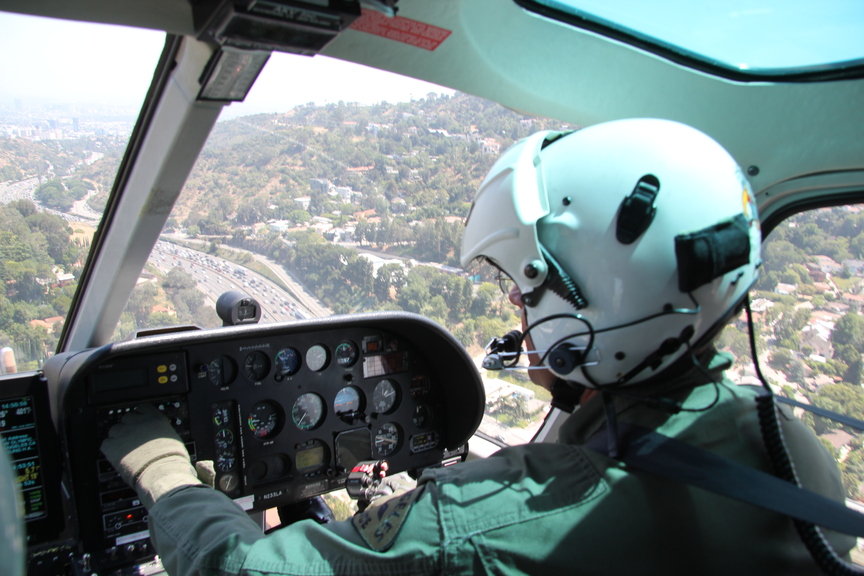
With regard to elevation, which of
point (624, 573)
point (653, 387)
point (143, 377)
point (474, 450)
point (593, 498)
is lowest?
point (474, 450)

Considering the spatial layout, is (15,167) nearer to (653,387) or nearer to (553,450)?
(553,450)

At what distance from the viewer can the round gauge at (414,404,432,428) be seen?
2.79 metres

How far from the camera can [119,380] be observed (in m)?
2.07

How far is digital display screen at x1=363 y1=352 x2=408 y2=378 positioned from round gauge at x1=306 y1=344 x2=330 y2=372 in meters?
0.19

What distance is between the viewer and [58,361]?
6.90 feet

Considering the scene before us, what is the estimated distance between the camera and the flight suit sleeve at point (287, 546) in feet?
3.28

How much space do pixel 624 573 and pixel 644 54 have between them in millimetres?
1674

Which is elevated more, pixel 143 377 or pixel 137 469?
pixel 143 377

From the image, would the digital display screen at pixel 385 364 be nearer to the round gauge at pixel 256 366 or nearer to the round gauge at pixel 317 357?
the round gauge at pixel 317 357

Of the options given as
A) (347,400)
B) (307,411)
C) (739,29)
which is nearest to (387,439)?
(347,400)

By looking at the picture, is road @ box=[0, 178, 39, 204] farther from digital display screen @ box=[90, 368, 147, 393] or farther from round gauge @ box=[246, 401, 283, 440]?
round gauge @ box=[246, 401, 283, 440]

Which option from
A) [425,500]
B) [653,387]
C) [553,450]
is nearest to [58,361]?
[425,500]

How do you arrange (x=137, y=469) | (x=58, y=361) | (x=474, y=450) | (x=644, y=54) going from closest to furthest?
(x=137, y=469), (x=644, y=54), (x=58, y=361), (x=474, y=450)

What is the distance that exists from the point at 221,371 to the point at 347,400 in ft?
1.97
